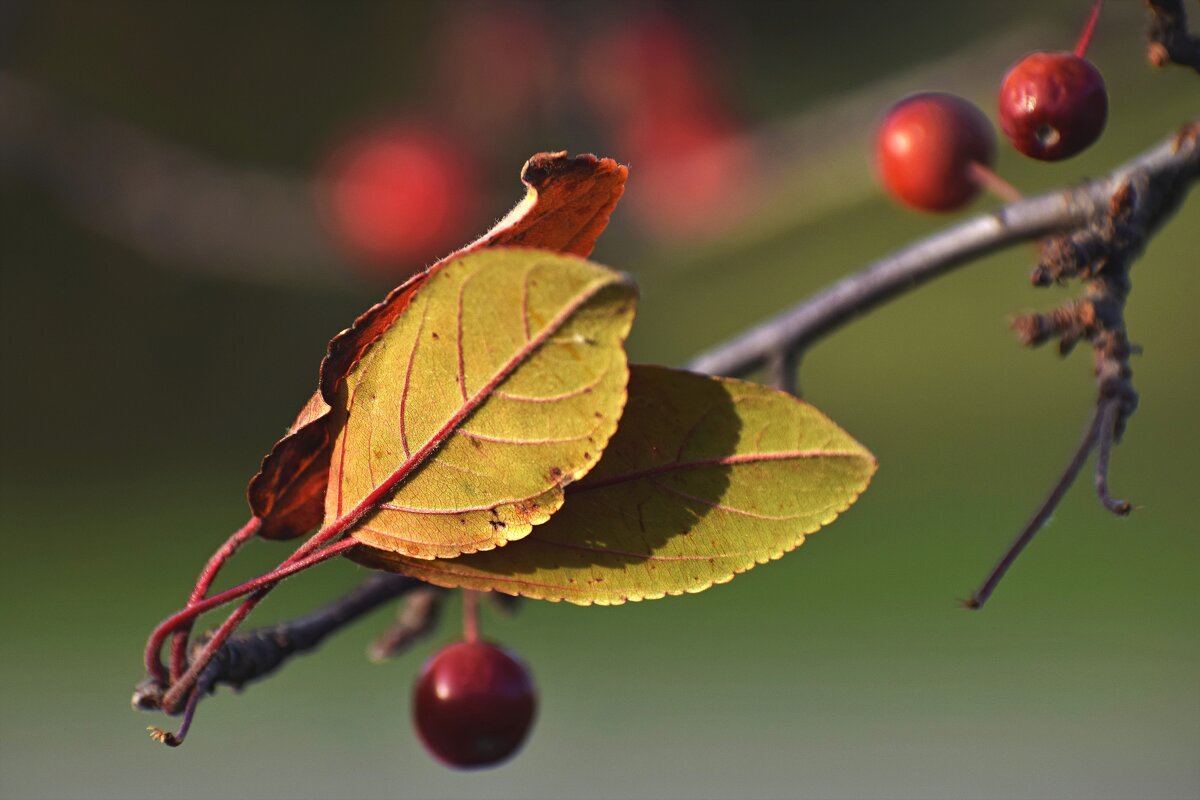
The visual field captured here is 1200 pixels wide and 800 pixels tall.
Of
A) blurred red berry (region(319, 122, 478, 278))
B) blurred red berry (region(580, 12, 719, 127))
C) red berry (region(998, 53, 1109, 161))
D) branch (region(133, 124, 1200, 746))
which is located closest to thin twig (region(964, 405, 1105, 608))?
branch (region(133, 124, 1200, 746))

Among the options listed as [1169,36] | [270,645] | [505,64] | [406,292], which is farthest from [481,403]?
[505,64]

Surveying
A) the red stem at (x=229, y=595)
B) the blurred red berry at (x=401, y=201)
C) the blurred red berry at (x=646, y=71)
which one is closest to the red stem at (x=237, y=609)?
the red stem at (x=229, y=595)

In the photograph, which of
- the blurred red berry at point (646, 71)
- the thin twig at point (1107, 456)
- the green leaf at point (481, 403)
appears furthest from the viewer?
the blurred red berry at point (646, 71)

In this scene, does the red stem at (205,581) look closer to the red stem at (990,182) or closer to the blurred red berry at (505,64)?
the red stem at (990,182)

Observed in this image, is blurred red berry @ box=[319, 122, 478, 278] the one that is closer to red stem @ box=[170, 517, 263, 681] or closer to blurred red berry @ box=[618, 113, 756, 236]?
blurred red berry @ box=[618, 113, 756, 236]

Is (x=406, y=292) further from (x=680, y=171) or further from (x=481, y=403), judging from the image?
(x=680, y=171)

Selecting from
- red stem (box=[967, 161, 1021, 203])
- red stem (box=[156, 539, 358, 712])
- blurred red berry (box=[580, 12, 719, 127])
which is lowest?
red stem (box=[156, 539, 358, 712])
